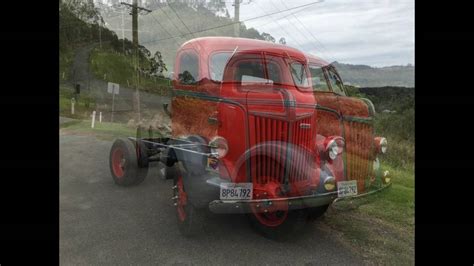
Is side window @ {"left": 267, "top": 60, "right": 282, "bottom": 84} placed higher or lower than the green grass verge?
higher

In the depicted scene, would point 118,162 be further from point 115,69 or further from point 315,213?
point 315,213

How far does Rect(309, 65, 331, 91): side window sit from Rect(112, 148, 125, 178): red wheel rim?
1341mm

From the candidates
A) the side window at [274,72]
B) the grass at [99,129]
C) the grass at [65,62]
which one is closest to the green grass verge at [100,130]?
the grass at [99,129]

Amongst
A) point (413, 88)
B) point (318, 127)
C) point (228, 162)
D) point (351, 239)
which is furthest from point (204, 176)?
point (413, 88)

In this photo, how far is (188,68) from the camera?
2.46 m

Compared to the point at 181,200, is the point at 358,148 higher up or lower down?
higher up

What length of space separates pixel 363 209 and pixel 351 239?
0.72ft

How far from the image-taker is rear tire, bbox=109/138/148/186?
2.41m

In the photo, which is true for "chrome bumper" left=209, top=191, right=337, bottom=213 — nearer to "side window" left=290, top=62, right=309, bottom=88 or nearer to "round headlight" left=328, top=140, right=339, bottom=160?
"round headlight" left=328, top=140, right=339, bottom=160

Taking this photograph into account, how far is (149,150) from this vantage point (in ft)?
8.45

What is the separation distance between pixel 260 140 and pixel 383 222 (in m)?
1.10

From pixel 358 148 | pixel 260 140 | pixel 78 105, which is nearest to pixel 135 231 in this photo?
pixel 78 105

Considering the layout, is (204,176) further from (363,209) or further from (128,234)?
(363,209)

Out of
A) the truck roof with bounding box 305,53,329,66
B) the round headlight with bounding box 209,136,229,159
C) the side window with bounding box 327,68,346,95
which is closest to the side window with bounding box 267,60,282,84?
the truck roof with bounding box 305,53,329,66
